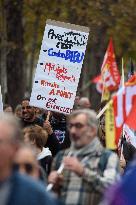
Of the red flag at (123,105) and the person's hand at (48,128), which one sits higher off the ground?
the red flag at (123,105)

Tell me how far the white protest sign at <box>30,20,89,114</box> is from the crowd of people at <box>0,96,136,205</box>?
2467 millimetres

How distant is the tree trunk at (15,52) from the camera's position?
23484 millimetres

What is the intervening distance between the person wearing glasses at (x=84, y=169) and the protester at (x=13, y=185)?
1785 mm

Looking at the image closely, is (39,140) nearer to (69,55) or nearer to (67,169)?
(67,169)

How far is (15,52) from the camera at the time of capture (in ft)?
78.4

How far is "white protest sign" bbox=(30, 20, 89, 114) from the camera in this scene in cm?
1352

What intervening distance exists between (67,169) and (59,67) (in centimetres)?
691

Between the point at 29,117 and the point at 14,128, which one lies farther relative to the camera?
the point at 29,117

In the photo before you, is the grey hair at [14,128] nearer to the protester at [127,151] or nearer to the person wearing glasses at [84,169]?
the person wearing glasses at [84,169]

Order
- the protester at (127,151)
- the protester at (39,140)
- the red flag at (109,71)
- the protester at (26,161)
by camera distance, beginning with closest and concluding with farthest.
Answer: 1. the protester at (26,161)
2. the protester at (39,140)
3. the protester at (127,151)
4. the red flag at (109,71)

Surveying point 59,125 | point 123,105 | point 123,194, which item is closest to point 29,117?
point 59,125

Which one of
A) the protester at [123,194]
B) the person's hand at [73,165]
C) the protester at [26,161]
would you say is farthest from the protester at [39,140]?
the protester at [123,194]

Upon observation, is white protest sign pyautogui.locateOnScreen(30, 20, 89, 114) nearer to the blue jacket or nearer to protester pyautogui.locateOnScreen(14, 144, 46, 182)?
protester pyautogui.locateOnScreen(14, 144, 46, 182)

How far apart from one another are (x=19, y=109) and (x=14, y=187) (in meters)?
8.79
